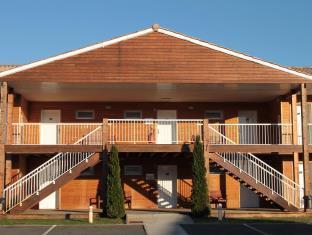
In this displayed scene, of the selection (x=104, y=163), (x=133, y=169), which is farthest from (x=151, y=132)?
(x=104, y=163)

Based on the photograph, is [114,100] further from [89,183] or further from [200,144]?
[200,144]

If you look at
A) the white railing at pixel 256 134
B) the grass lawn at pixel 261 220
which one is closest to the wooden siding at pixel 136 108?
the white railing at pixel 256 134

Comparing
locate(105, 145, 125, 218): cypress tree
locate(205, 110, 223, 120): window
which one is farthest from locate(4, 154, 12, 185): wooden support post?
locate(205, 110, 223, 120): window

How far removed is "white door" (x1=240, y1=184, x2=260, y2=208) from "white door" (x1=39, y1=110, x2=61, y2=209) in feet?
29.9

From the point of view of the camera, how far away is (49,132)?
25469mm

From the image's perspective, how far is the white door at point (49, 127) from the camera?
25.4 meters

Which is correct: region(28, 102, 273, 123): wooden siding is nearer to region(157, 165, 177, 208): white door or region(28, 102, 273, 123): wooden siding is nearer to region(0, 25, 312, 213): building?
region(0, 25, 312, 213): building

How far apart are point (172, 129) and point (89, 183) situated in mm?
4825

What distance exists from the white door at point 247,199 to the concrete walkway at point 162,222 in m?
6.04

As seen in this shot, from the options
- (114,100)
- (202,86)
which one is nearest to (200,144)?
(202,86)

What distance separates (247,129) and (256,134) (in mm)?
543

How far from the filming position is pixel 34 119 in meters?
25.7

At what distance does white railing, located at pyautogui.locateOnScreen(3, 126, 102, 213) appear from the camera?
2067 cm

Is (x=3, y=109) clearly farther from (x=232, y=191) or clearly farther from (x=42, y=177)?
(x=232, y=191)
